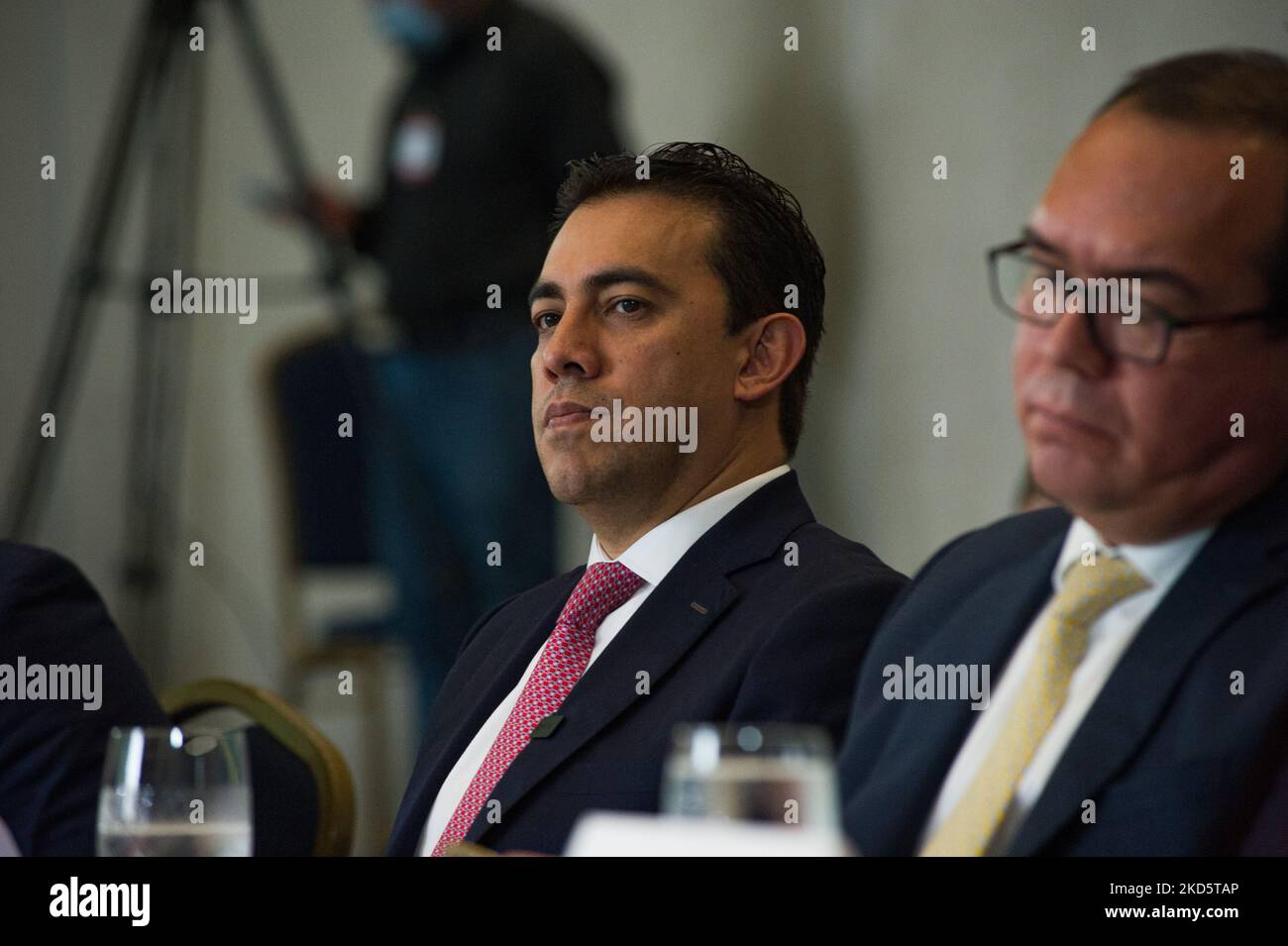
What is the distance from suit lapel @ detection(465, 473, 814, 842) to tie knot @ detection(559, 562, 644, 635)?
0.17 ft

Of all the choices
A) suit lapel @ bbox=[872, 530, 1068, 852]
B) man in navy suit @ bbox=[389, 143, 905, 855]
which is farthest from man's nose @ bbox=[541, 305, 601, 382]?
suit lapel @ bbox=[872, 530, 1068, 852]

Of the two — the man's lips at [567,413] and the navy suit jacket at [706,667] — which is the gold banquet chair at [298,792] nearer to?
the navy suit jacket at [706,667]

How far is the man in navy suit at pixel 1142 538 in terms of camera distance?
1.18 meters

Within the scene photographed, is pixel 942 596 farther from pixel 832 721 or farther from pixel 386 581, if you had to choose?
pixel 386 581

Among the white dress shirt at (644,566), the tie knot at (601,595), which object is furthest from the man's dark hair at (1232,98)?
the tie knot at (601,595)

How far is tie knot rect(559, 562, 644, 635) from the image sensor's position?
1.60 m

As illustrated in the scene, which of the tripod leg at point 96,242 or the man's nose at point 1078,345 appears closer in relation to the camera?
the man's nose at point 1078,345

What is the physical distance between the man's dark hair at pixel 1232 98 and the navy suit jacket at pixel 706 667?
46cm

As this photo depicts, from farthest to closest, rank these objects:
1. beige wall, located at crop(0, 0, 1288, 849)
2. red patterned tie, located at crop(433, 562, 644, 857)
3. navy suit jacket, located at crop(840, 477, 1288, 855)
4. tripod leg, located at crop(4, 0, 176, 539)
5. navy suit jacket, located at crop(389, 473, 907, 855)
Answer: tripod leg, located at crop(4, 0, 176, 539)
beige wall, located at crop(0, 0, 1288, 849)
red patterned tie, located at crop(433, 562, 644, 857)
navy suit jacket, located at crop(389, 473, 907, 855)
navy suit jacket, located at crop(840, 477, 1288, 855)

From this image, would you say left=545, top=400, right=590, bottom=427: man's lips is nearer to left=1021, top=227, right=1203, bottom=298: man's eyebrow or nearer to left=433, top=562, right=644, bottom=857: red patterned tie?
left=433, top=562, right=644, bottom=857: red patterned tie

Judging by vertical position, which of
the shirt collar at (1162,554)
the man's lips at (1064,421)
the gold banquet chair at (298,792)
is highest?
the man's lips at (1064,421)

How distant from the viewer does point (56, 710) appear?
172 cm

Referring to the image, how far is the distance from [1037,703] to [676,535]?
460mm
